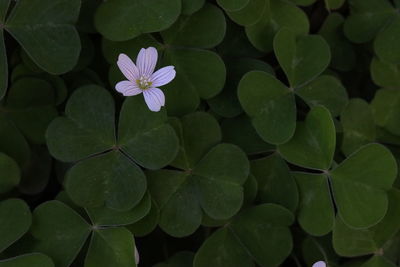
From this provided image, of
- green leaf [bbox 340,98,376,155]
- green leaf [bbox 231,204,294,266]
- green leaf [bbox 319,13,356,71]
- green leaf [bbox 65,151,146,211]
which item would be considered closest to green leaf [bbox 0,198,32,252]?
green leaf [bbox 65,151,146,211]

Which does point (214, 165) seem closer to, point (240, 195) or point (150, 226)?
point (240, 195)

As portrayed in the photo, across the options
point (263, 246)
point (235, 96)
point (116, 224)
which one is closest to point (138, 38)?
point (235, 96)

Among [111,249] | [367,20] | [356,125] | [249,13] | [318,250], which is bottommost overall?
[318,250]

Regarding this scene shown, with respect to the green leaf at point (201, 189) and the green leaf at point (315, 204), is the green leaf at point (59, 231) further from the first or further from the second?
the green leaf at point (315, 204)

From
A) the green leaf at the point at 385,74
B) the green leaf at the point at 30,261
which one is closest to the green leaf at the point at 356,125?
the green leaf at the point at 385,74

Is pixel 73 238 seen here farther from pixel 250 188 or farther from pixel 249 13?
pixel 249 13

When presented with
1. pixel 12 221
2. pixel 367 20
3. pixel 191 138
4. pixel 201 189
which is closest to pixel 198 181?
pixel 201 189
